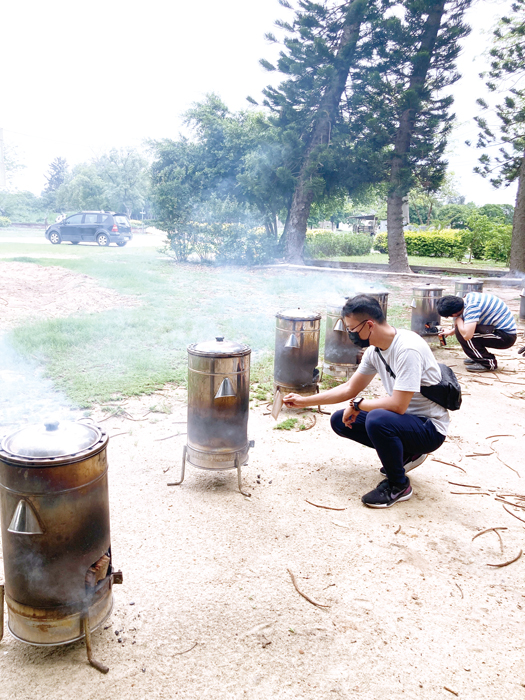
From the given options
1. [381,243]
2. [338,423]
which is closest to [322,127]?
[381,243]

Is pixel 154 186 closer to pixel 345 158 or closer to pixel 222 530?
pixel 345 158

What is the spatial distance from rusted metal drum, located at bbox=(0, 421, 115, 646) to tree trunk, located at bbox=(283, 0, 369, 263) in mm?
15912

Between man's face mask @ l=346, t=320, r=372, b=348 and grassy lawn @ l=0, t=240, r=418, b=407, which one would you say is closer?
man's face mask @ l=346, t=320, r=372, b=348

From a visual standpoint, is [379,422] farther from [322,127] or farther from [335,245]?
[335,245]

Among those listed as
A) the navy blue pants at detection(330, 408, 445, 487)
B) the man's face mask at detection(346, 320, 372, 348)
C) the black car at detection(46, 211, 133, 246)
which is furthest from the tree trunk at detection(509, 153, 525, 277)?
the black car at detection(46, 211, 133, 246)

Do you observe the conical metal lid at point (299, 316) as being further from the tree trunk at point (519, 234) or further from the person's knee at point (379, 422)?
the tree trunk at point (519, 234)

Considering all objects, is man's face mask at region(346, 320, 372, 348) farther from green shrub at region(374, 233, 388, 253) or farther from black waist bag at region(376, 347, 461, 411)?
green shrub at region(374, 233, 388, 253)

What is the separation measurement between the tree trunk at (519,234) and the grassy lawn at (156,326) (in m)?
5.17

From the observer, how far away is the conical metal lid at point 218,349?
346cm

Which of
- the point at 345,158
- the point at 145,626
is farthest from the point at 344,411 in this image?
the point at 345,158

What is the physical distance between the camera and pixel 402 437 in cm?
336

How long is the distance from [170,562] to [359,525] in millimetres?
1179

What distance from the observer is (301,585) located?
2684 millimetres

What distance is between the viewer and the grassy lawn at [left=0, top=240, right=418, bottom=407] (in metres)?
5.82
